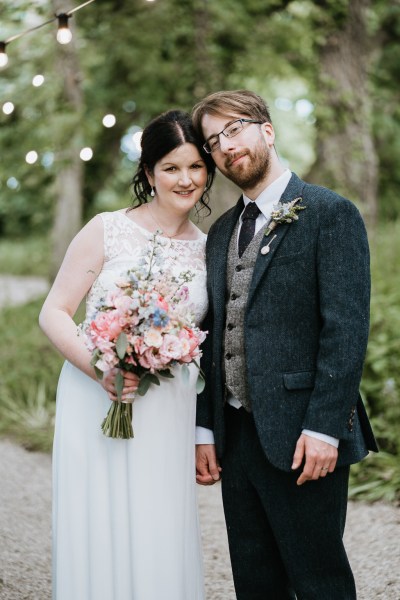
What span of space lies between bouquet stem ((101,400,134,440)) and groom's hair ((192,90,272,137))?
→ 46.5 inches

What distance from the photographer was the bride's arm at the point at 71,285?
2.67 metres

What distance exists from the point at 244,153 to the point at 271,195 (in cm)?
19

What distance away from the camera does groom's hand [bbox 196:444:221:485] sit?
2.75m

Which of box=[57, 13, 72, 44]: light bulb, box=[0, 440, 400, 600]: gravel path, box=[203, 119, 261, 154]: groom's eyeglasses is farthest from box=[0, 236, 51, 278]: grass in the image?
box=[203, 119, 261, 154]: groom's eyeglasses

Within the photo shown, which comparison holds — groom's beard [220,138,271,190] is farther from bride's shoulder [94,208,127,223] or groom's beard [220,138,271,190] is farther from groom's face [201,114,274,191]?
bride's shoulder [94,208,127,223]

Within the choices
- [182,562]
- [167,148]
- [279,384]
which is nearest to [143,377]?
[279,384]

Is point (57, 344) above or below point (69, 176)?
below

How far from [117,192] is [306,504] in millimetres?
16432

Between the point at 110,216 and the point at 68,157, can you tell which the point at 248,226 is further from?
the point at 68,157

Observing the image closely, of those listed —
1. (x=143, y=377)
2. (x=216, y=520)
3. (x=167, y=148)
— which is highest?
(x=167, y=148)

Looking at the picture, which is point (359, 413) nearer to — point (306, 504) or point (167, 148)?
point (306, 504)

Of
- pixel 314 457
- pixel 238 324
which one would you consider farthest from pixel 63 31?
pixel 314 457

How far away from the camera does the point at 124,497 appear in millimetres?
2637

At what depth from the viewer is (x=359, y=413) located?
8.42 feet
